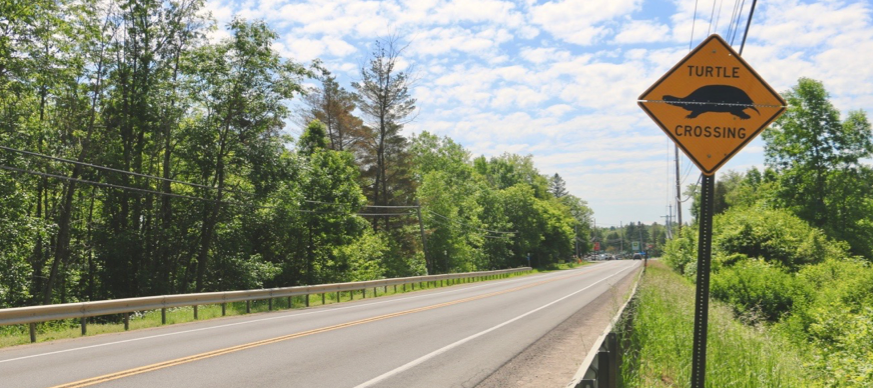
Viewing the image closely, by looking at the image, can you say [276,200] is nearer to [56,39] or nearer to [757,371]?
[56,39]

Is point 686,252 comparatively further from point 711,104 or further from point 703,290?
point 703,290

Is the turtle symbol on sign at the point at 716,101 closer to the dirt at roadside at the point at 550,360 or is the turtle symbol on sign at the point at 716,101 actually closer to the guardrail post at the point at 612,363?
the guardrail post at the point at 612,363

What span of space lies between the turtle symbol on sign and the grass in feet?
11.9

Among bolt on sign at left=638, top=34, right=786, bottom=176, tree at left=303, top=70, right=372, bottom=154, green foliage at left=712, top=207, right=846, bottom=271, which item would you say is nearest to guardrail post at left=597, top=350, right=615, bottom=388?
bolt on sign at left=638, top=34, right=786, bottom=176

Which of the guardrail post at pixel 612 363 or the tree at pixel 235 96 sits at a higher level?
the tree at pixel 235 96

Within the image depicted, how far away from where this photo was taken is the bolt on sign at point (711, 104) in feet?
13.9

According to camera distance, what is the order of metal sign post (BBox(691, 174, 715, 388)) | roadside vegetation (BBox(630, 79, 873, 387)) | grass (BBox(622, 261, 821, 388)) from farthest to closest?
roadside vegetation (BBox(630, 79, 873, 387)) < grass (BBox(622, 261, 821, 388)) < metal sign post (BBox(691, 174, 715, 388))

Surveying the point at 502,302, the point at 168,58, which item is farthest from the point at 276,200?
the point at 502,302

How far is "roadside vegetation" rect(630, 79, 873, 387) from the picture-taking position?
8.81 metres

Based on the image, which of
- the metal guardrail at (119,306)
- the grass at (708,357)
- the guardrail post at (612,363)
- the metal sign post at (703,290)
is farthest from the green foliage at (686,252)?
the metal sign post at (703,290)

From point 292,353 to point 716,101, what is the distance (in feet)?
24.5

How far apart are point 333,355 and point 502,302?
11.7 meters

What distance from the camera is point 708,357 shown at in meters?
7.66

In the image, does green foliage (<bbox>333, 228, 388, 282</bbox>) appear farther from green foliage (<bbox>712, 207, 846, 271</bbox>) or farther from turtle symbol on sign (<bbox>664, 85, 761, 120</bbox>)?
turtle symbol on sign (<bbox>664, 85, 761, 120</bbox>)
